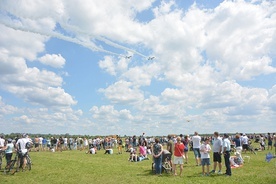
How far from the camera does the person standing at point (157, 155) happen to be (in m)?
13.6

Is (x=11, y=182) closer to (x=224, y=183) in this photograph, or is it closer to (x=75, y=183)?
(x=75, y=183)

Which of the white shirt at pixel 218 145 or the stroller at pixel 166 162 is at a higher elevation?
the white shirt at pixel 218 145

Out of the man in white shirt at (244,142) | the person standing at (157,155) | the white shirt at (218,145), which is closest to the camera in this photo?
the white shirt at (218,145)

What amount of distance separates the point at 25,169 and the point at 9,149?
59.0 inches

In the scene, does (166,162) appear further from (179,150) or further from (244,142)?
(244,142)

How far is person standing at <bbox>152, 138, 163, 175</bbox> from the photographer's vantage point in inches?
536

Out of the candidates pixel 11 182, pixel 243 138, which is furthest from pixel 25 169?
pixel 243 138

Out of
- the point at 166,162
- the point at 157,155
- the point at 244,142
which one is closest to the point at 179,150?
the point at 157,155

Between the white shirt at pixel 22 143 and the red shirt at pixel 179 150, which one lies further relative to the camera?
the white shirt at pixel 22 143

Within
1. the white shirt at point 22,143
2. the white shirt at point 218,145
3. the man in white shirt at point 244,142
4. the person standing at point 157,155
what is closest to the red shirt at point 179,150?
the person standing at point 157,155

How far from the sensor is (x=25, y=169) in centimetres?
1623

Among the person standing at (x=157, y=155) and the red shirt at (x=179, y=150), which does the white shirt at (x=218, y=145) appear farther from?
the person standing at (x=157, y=155)

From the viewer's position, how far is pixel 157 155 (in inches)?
535

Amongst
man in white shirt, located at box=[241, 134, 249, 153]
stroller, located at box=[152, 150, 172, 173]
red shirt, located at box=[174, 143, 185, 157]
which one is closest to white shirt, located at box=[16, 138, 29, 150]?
stroller, located at box=[152, 150, 172, 173]
